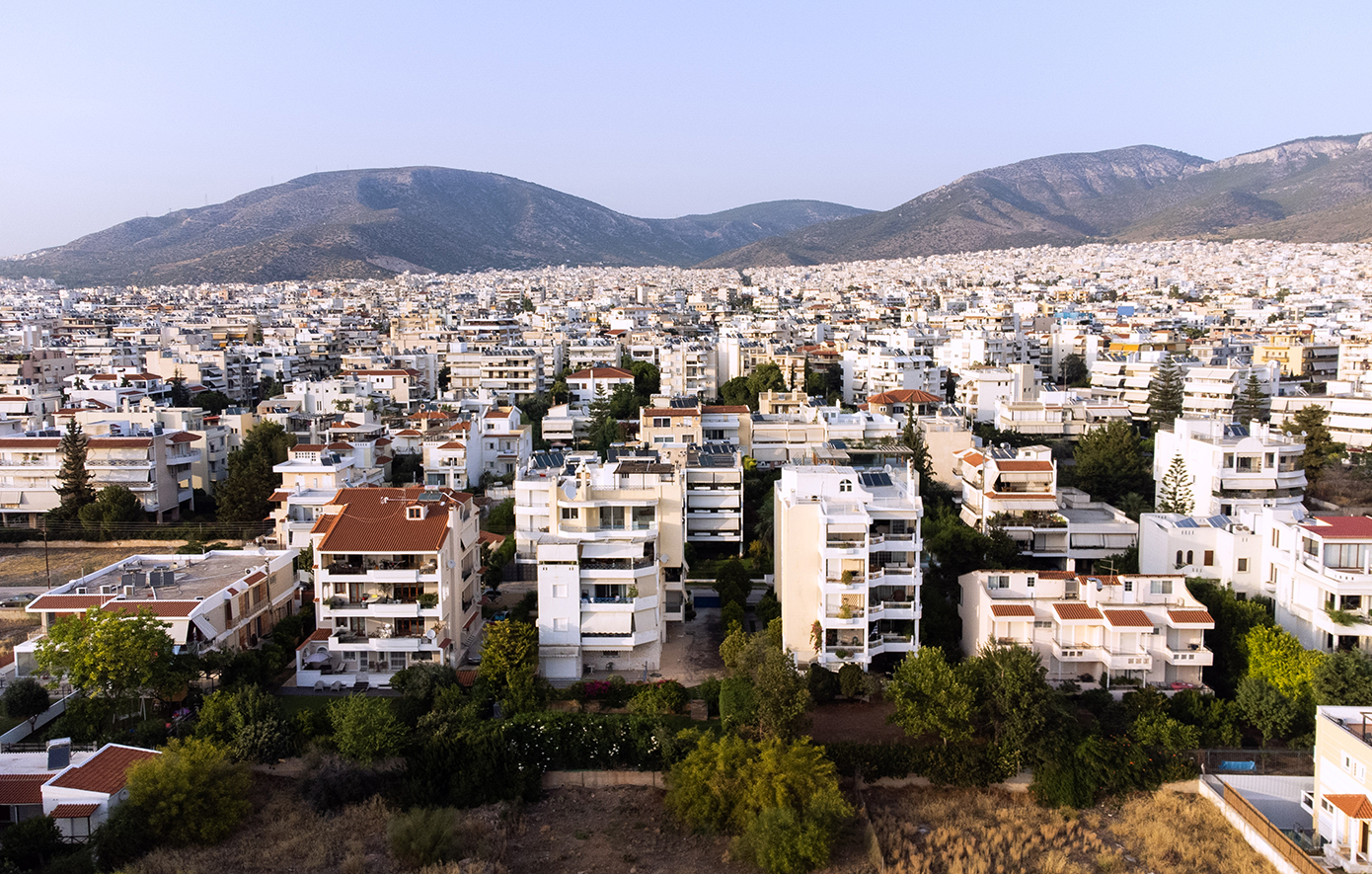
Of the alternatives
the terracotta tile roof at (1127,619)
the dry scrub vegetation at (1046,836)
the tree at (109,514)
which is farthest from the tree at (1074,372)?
the tree at (109,514)

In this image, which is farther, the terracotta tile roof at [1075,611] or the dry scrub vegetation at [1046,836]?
the terracotta tile roof at [1075,611]

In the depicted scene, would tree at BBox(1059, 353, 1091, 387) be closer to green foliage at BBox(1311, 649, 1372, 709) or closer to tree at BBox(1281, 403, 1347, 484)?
tree at BBox(1281, 403, 1347, 484)

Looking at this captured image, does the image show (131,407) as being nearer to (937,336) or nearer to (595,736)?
(595,736)

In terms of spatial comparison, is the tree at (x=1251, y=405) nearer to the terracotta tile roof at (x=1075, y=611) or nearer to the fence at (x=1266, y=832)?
the terracotta tile roof at (x=1075, y=611)

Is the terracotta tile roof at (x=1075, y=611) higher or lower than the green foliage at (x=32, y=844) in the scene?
higher

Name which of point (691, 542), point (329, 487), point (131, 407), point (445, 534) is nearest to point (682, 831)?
point (445, 534)

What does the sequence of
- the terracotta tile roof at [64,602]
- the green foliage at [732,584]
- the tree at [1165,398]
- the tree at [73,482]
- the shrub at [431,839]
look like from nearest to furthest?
the shrub at [431,839], the terracotta tile roof at [64,602], the green foliage at [732,584], the tree at [73,482], the tree at [1165,398]

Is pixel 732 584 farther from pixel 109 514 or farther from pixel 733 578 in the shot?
pixel 109 514

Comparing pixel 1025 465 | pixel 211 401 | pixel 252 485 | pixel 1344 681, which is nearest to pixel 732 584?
pixel 1025 465
